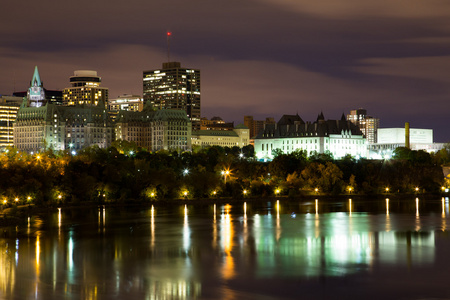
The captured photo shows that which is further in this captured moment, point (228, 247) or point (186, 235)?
point (186, 235)

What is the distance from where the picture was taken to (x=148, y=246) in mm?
61281

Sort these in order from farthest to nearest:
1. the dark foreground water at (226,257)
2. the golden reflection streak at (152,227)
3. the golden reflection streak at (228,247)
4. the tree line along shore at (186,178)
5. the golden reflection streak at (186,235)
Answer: the tree line along shore at (186,178)
the golden reflection streak at (152,227)
the golden reflection streak at (186,235)
the golden reflection streak at (228,247)
the dark foreground water at (226,257)

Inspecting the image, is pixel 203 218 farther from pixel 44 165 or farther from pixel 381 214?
pixel 44 165

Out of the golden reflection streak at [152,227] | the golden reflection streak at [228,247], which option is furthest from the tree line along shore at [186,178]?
the golden reflection streak at [228,247]

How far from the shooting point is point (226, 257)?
5494 cm

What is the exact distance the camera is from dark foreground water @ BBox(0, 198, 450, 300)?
42.7m

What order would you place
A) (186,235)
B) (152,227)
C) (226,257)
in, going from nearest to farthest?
(226,257)
(186,235)
(152,227)

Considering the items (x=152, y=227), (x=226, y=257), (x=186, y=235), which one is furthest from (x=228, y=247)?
(x=152, y=227)

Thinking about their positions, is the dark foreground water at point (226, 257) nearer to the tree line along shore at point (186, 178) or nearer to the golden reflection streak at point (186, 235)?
the golden reflection streak at point (186, 235)

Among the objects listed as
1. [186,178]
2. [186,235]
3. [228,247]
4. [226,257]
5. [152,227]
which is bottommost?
[226,257]

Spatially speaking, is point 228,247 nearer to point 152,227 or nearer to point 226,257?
point 226,257

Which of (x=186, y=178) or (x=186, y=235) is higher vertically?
(x=186, y=178)

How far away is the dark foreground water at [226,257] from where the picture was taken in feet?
140

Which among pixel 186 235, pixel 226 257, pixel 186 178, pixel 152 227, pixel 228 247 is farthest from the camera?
pixel 186 178
